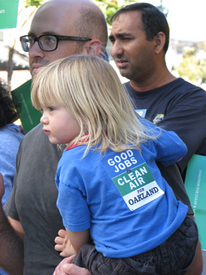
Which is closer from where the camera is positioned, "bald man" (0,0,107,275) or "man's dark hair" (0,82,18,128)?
"bald man" (0,0,107,275)

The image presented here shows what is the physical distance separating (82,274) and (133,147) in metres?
0.50

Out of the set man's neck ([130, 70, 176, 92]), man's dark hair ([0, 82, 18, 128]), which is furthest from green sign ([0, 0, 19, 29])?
man's neck ([130, 70, 176, 92])

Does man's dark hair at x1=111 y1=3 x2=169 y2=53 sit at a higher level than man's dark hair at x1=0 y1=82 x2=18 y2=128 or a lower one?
higher

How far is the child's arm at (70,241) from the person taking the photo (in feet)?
3.81

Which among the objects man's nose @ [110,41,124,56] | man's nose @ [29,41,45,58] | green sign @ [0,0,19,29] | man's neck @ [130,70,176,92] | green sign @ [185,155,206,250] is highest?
green sign @ [0,0,19,29]

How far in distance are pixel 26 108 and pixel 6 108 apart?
0.90 feet

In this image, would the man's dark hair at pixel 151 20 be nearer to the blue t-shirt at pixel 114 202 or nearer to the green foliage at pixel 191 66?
the blue t-shirt at pixel 114 202

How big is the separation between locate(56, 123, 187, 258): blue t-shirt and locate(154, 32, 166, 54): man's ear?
2.02 meters

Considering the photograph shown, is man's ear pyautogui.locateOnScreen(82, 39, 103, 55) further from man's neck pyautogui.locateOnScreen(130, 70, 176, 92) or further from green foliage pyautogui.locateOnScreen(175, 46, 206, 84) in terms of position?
green foliage pyautogui.locateOnScreen(175, 46, 206, 84)

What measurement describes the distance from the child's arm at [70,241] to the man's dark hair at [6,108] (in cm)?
125

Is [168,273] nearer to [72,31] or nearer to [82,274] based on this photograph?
[82,274]

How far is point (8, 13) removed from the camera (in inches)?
68.2

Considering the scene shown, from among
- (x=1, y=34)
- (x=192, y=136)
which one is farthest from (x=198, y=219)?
(x=1, y=34)

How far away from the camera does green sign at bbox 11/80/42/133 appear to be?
2205 mm
